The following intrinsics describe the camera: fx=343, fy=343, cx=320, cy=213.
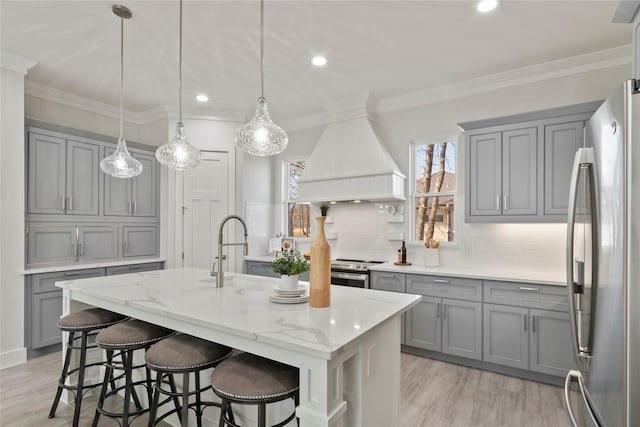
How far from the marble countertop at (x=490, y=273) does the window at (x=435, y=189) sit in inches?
18.7

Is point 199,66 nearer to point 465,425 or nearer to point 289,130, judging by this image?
point 289,130

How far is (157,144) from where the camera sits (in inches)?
197

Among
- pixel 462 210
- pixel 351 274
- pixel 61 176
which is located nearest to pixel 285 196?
pixel 351 274

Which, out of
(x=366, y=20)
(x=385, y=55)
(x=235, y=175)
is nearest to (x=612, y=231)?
(x=366, y=20)

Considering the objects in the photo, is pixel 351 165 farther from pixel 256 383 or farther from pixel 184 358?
pixel 256 383

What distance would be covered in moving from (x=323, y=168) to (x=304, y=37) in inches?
71.1

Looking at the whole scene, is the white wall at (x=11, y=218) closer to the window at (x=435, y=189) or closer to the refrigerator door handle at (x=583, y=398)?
the window at (x=435, y=189)

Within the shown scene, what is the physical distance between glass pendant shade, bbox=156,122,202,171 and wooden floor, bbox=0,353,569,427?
1869 mm

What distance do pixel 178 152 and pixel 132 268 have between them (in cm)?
245

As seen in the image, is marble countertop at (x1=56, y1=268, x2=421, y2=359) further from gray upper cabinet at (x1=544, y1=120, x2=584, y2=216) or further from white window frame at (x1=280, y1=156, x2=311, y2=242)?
white window frame at (x1=280, y1=156, x2=311, y2=242)

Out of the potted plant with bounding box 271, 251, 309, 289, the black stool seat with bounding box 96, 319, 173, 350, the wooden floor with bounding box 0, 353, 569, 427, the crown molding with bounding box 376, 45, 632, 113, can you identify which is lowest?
the wooden floor with bounding box 0, 353, 569, 427

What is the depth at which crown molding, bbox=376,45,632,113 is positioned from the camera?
3.17 metres

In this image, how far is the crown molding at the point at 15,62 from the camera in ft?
10.6

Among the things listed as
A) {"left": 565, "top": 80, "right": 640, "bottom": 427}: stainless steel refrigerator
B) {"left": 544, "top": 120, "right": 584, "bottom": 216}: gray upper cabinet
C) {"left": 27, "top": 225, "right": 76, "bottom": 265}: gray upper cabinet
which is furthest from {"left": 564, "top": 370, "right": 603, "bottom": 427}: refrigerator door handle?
{"left": 27, "top": 225, "right": 76, "bottom": 265}: gray upper cabinet
